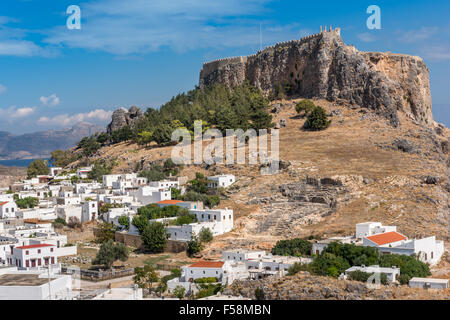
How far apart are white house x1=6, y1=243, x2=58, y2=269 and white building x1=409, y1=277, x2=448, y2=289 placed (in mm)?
18340

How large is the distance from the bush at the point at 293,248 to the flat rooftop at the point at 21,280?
13.2m

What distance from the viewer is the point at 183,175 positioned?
4850 cm

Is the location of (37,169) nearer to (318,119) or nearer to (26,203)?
(26,203)

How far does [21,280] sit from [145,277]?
8164mm

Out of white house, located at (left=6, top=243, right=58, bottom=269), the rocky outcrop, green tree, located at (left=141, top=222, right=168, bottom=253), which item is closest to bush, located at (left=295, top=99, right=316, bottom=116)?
green tree, located at (left=141, top=222, right=168, bottom=253)

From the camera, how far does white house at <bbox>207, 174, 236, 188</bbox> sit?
43.6m

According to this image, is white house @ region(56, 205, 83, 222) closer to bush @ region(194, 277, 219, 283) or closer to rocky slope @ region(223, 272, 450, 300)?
bush @ region(194, 277, 219, 283)

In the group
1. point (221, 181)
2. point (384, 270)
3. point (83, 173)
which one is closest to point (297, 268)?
point (384, 270)

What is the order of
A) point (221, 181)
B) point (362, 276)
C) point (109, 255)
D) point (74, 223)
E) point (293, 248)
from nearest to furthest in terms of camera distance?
point (362, 276), point (293, 248), point (109, 255), point (74, 223), point (221, 181)

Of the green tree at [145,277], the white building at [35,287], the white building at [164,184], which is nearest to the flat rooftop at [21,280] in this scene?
the white building at [35,287]

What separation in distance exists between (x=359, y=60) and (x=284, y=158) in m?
16.2

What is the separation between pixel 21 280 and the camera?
21.0m
